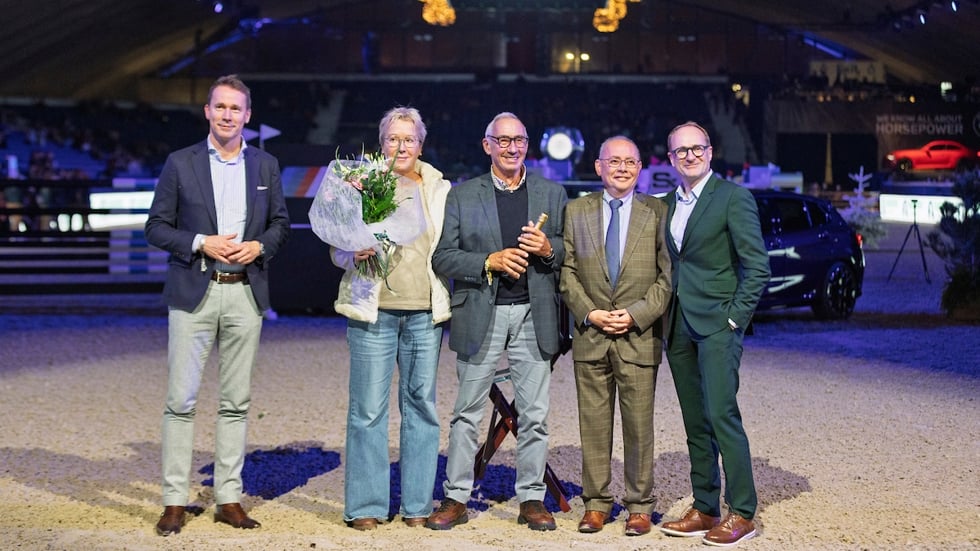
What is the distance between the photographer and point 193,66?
46.3 meters

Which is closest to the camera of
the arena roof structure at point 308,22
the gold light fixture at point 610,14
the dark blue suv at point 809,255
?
the dark blue suv at point 809,255

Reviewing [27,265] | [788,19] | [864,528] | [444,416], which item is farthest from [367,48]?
[864,528]

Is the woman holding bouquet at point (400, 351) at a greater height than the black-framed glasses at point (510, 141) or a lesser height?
lesser

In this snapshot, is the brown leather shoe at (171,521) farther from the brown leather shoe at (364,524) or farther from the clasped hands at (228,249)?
the clasped hands at (228,249)

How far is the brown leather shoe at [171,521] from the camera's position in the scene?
5.27 m

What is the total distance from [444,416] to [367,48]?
4091 cm

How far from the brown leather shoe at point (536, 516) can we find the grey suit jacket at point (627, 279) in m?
0.70

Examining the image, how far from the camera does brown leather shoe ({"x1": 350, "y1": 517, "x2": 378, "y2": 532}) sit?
5.36m

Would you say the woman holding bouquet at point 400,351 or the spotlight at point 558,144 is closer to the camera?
the woman holding bouquet at point 400,351

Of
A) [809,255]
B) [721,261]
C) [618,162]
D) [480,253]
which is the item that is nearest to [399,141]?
[480,253]

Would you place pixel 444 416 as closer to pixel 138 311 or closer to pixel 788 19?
pixel 138 311

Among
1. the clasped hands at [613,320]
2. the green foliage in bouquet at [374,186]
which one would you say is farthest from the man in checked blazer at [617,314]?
the green foliage in bouquet at [374,186]

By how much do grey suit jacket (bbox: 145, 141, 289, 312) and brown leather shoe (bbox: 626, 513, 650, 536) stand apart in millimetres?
1935

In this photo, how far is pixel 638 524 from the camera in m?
5.28
